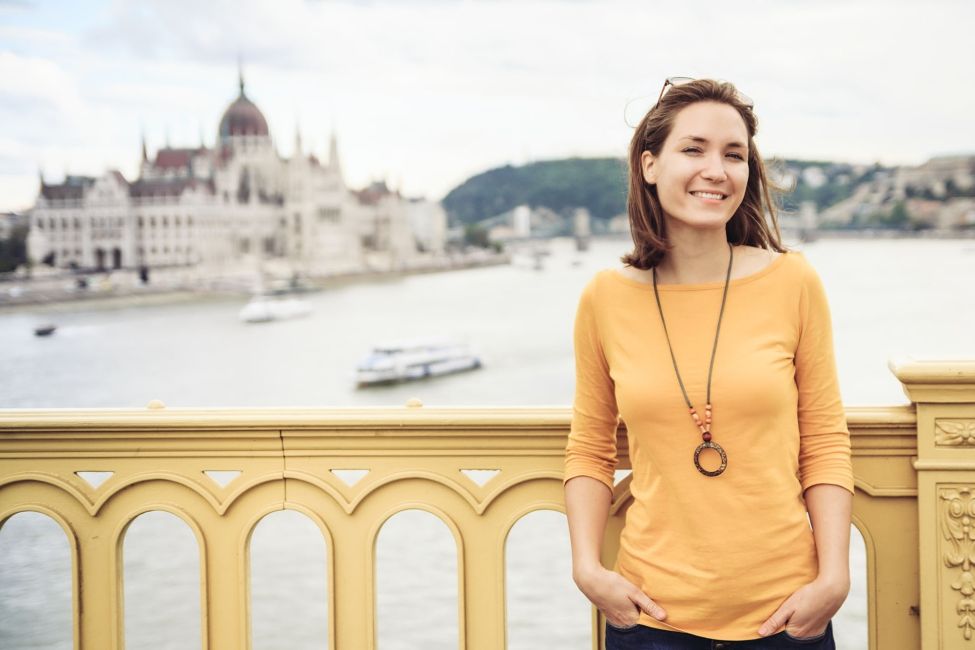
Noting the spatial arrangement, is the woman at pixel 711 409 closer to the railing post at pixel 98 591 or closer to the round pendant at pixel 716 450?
the round pendant at pixel 716 450

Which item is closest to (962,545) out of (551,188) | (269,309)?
(551,188)

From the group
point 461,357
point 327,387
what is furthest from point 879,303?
point 327,387

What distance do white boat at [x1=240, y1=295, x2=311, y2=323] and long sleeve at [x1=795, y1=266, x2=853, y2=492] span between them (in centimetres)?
4444

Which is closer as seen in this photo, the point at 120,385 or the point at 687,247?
the point at 687,247

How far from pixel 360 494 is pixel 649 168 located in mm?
744

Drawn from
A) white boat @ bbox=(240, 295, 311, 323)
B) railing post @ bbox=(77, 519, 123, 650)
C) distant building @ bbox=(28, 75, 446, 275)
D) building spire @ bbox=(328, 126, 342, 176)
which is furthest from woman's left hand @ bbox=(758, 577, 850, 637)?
building spire @ bbox=(328, 126, 342, 176)

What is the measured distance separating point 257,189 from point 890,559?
2067 inches

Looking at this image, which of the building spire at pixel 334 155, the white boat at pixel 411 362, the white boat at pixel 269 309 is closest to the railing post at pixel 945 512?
the white boat at pixel 411 362

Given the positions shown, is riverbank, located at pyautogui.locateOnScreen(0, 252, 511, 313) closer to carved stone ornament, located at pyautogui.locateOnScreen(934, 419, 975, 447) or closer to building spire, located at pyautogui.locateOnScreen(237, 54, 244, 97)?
building spire, located at pyautogui.locateOnScreen(237, 54, 244, 97)

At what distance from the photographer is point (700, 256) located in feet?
4.18

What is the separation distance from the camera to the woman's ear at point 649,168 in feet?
4.19

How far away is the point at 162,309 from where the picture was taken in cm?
4522

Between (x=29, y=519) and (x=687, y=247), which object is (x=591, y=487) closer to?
(x=687, y=247)

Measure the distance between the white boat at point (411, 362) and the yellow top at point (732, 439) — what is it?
113 feet
